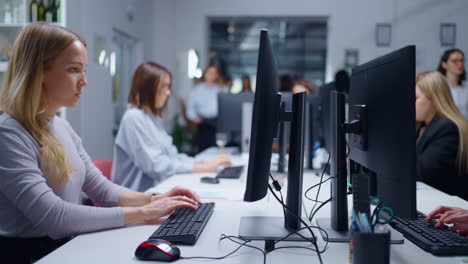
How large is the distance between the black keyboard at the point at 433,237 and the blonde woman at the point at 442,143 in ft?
3.12

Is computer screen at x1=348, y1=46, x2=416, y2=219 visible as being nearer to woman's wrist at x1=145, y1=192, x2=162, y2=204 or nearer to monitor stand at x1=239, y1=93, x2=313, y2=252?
monitor stand at x1=239, y1=93, x2=313, y2=252

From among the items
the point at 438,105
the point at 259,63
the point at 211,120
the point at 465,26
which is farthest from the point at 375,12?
the point at 259,63

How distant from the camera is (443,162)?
2.06 metres

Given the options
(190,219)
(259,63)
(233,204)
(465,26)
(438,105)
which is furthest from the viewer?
(465,26)

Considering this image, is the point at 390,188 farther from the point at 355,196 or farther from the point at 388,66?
the point at 388,66

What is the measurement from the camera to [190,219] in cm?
121

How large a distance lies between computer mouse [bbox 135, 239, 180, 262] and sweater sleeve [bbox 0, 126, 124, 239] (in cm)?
26

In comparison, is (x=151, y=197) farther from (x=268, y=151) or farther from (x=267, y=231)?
(x=268, y=151)

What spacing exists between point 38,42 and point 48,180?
1.40 feet

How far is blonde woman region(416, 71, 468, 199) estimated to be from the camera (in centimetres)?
206

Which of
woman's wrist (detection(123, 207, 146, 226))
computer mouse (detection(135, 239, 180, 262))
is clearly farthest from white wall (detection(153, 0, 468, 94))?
computer mouse (detection(135, 239, 180, 262))

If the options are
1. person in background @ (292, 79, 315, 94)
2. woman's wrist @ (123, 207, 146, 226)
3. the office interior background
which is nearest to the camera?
woman's wrist @ (123, 207, 146, 226)

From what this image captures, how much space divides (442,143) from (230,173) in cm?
110

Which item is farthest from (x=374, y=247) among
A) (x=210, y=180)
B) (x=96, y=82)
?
(x=96, y=82)
